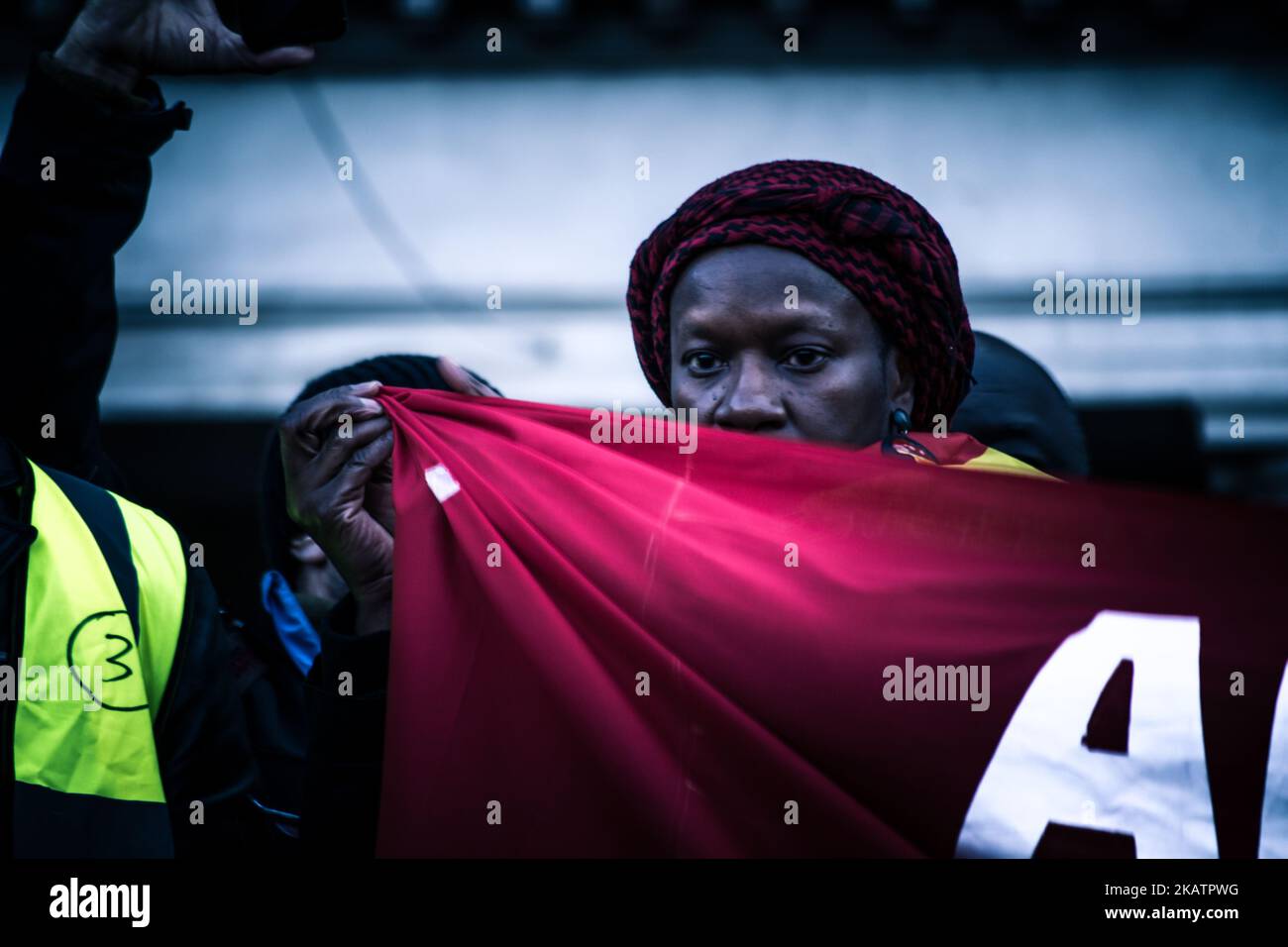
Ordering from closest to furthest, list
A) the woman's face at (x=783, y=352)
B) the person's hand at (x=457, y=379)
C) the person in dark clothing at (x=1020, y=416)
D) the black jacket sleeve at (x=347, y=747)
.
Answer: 1. the black jacket sleeve at (x=347, y=747)
2. the woman's face at (x=783, y=352)
3. the person's hand at (x=457, y=379)
4. the person in dark clothing at (x=1020, y=416)

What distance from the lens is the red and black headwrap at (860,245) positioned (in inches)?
66.6

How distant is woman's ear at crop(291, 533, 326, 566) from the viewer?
2320 mm

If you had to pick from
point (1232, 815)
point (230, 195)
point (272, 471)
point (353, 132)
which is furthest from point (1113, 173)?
point (1232, 815)

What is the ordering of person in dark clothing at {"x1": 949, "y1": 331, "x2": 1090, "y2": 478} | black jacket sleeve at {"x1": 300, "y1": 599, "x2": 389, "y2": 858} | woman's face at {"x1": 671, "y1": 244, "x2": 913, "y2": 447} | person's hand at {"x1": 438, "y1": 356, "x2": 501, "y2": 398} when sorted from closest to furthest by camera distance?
black jacket sleeve at {"x1": 300, "y1": 599, "x2": 389, "y2": 858} → woman's face at {"x1": 671, "y1": 244, "x2": 913, "y2": 447} → person's hand at {"x1": 438, "y1": 356, "x2": 501, "y2": 398} → person in dark clothing at {"x1": 949, "y1": 331, "x2": 1090, "y2": 478}

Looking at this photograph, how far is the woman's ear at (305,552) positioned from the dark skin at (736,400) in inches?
25.9

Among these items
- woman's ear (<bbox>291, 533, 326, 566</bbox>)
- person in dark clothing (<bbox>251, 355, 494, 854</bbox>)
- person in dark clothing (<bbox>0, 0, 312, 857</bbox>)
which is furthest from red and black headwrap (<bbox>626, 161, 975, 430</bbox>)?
woman's ear (<bbox>291, 533, 326, 566</bbox>)

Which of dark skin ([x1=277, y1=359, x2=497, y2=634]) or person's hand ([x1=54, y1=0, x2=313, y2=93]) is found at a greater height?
person's hand ([x1=54, y1=0, x2=313, y2=93])

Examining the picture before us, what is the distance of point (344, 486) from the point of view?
64.8 inches

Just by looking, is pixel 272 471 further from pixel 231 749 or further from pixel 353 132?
pixel 353 132

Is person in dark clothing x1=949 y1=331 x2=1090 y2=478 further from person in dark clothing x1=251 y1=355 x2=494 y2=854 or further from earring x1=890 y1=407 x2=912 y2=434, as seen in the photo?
person in dark clothing x1=251 y1=355 x2=494 y2=854

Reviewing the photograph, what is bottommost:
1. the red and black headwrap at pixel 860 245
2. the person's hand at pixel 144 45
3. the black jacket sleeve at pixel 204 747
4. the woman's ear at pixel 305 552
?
the black jacket sleeve at pixel 204 747

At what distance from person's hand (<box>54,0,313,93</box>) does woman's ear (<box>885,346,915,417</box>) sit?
820 mm

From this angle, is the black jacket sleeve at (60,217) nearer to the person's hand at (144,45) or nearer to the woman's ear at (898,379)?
the person's hand at (144,45)

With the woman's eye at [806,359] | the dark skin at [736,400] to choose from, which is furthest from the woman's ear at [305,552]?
the woman's eye at [806,359]
